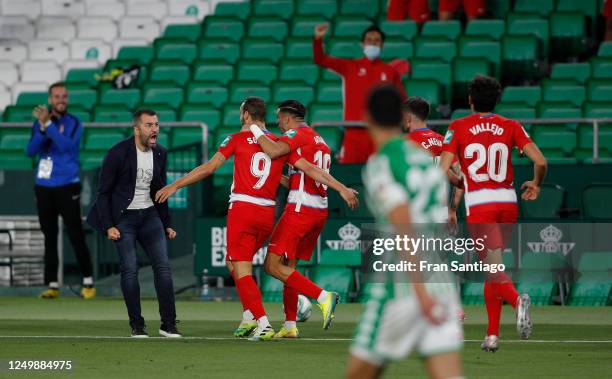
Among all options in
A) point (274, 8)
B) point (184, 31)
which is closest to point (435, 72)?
point (274, 8)

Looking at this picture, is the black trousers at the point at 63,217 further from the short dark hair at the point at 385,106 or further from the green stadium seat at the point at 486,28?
the short dark hair at the point at 385,106

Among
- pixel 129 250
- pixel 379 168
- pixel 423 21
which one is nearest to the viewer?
pixel 379 168

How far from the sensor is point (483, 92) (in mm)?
10656

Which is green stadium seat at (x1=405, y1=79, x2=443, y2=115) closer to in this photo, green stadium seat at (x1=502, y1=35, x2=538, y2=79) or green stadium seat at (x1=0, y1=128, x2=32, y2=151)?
green stadium seat at (x1=502, y1=35, x2=538, y2=79)

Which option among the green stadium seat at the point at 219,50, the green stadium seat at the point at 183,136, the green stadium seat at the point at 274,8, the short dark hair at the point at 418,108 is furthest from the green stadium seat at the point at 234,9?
the short dark hair at the point at 418,108

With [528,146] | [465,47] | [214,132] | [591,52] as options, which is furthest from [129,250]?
[591,52]

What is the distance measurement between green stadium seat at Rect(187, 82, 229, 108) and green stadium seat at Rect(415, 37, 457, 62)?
9.82 ft

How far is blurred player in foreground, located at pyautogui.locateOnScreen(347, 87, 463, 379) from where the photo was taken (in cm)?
608

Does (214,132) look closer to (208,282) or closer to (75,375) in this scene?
(208,282)

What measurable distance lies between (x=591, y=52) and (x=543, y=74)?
110cm

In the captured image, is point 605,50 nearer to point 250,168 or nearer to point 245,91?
point 245,91

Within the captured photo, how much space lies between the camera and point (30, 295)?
1786cm

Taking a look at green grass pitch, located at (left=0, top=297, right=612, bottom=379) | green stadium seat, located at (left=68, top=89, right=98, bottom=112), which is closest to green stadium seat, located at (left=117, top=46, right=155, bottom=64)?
green stadium seat, located at (left=68, top=89, right=98, bottom=112)

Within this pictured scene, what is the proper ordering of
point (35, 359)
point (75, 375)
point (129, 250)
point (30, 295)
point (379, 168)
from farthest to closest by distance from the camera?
point (30, 295) < point (129, 250) < point (35, 359) < point (75, 375) < point (379, 168)
